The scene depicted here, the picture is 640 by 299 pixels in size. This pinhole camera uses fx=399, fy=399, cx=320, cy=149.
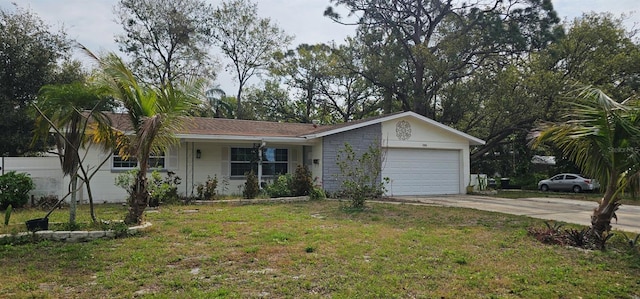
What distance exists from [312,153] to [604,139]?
425 inches

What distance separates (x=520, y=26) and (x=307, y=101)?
1520cm

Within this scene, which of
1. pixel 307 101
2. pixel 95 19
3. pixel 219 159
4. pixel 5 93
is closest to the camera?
pixel 95 19

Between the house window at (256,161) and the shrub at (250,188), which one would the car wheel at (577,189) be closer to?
the house window at (256,161)

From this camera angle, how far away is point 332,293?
414 cm

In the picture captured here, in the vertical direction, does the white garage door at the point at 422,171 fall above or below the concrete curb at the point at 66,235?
above

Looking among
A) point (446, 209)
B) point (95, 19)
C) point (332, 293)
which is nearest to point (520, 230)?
point (446, 209)

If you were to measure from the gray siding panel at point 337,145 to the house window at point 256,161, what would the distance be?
2122 mm

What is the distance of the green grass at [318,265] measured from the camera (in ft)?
13.9

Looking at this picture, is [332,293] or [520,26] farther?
[520,26]

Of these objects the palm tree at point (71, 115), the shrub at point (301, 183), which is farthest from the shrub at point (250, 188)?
the palm tree at point (71, 115)

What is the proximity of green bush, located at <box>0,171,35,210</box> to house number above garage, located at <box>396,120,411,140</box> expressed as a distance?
12443 mm

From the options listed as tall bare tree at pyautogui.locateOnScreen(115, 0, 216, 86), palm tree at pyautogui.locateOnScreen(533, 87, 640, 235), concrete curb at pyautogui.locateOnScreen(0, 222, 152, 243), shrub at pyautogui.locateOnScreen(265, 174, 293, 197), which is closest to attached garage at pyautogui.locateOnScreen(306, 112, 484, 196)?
shrub at pyautogui.locateOnScreen(265, 174, 293, 197)

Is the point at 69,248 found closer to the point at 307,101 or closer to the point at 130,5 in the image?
the point at 130,5

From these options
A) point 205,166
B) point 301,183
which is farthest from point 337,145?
point 205,166
